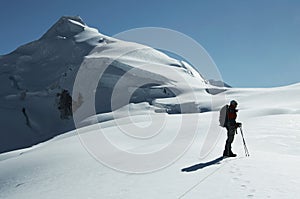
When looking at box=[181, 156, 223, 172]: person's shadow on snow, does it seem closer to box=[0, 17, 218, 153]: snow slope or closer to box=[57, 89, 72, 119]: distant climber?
box=[0, 17, 218, 153]: snow slope

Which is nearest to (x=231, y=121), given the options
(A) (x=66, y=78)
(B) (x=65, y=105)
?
(B) (x=65, y=105)

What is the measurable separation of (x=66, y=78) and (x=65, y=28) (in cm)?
5489

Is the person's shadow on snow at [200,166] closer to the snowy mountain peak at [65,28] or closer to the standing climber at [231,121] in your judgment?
the standing climber at [231,121]

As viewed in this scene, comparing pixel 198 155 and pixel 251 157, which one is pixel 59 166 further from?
pixel 251 157

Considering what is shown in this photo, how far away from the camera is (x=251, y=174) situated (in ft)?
27.8

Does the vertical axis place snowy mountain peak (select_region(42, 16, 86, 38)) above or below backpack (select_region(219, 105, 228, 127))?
above

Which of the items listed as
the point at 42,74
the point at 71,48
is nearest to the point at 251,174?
the point at 42,74

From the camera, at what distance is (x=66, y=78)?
9106 cm

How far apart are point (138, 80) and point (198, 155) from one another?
239 feet

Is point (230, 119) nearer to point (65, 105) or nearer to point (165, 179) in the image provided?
point (165, 179)

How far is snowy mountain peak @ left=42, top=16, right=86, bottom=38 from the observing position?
13488cm

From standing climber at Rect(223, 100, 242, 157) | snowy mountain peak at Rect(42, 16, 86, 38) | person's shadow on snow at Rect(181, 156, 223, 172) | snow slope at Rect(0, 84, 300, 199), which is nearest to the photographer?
snow slope at Rect(0, 84, 300, 199)

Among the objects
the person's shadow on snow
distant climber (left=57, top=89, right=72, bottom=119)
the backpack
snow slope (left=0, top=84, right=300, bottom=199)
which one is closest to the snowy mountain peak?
distant climber (left=57, top=89, right=72, bottom=119)

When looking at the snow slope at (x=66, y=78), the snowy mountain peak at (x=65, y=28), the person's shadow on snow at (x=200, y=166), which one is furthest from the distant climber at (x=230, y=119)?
the snowy mountain peak at (x=65, y=28)
